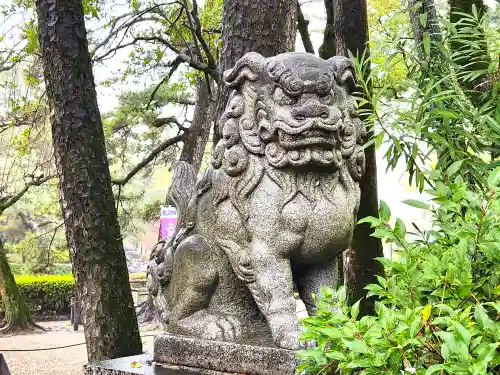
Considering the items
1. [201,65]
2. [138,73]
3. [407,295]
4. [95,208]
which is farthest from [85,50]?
[138,73]

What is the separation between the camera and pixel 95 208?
508 centimetres

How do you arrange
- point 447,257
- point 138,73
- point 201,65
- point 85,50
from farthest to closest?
point 138,73, point 201,65, point 85,50, point 447,257

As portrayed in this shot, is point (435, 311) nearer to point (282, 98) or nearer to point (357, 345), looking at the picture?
point (357, 345)

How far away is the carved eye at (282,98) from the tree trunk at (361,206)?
3.21 m

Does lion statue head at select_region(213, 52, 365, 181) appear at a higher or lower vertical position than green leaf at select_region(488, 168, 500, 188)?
higher

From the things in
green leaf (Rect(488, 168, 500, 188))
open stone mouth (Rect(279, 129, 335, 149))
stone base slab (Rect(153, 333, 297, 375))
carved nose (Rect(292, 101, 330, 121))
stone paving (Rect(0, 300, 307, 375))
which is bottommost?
stone paving (Rect(0, 300, 307, 375))

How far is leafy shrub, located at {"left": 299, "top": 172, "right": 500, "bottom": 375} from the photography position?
64.6 inches

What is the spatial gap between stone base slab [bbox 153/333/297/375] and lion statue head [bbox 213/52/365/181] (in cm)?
84

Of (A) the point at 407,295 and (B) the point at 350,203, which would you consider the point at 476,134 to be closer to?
(B) the point at 350,203

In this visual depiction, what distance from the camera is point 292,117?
10.0 ft

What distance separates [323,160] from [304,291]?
0.74 m

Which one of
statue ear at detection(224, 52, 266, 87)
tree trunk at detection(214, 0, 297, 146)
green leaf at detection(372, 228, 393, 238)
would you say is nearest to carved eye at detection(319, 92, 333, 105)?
statue ear at detection(224, 52, 266, 87)

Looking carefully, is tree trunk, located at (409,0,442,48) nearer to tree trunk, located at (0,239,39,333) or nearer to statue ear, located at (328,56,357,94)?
statue ear, located at (328,56,357,94)

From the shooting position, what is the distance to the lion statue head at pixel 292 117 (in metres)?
3.05
